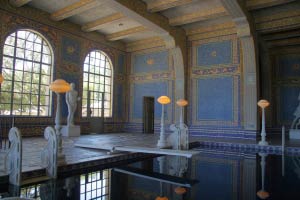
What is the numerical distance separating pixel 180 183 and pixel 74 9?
291 inches

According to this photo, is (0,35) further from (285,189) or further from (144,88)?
(285,189)

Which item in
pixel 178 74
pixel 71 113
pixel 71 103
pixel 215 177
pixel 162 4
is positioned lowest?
pixel 215 177

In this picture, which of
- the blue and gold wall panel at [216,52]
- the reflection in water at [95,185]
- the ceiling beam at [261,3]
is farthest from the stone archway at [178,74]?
the reflection in water at [95,185]

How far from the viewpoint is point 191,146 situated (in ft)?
29.8

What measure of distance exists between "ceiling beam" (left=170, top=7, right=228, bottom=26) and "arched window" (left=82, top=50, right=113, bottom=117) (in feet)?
13.1

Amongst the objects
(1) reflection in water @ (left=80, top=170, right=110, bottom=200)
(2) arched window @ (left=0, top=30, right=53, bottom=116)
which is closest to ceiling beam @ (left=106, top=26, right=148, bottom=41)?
(2) arched window @ (left=0, top=30, right=53, bottom=116)

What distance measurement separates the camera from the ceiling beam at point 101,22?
10086mm

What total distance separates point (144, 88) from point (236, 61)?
4600 mm

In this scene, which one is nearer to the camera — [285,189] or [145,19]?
[285,189]

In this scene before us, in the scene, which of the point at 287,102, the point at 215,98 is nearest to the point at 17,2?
the point at 215,98

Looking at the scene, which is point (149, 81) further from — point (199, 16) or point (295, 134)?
point (295, 134)

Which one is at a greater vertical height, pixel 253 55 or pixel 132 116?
pixel 253 55

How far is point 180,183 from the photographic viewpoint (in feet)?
14.7

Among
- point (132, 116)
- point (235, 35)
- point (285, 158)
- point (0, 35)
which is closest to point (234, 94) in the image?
point (235, 35)
